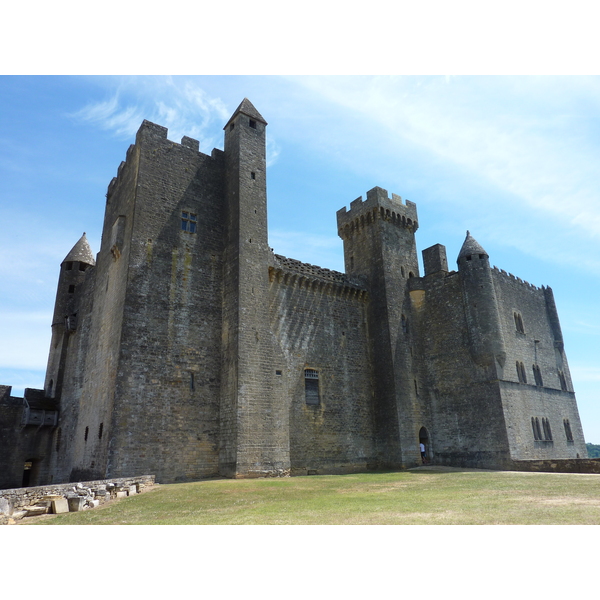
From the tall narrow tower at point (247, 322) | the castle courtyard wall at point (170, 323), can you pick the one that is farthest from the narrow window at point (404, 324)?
the castle courtyard wall at point (170, 323)

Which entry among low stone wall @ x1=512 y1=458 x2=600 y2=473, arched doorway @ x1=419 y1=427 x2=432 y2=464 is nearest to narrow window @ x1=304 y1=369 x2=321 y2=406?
arched doorway @ x1=419 y1=427 x2=432 y2=464

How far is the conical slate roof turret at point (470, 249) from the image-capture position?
27103mm

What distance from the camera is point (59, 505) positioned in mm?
10539

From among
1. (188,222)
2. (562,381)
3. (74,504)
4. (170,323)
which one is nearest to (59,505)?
(74,504)

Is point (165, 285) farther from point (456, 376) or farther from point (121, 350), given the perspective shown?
point (456, 376)

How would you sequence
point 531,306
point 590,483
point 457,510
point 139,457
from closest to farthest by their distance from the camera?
point 457,510, point 590,483, point 139,457, point 531,306

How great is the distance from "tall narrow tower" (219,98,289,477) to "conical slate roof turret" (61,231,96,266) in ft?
45.0

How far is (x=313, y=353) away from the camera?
2436cm

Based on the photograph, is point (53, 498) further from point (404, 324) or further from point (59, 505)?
point (404, 324)

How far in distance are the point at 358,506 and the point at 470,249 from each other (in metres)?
21.0

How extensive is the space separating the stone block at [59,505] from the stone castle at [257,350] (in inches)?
257

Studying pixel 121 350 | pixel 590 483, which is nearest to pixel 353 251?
pixel 121 350

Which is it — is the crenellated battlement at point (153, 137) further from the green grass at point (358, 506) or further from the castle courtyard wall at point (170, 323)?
the green grass at point (358, 506)

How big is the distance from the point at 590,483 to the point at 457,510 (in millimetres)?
7124
